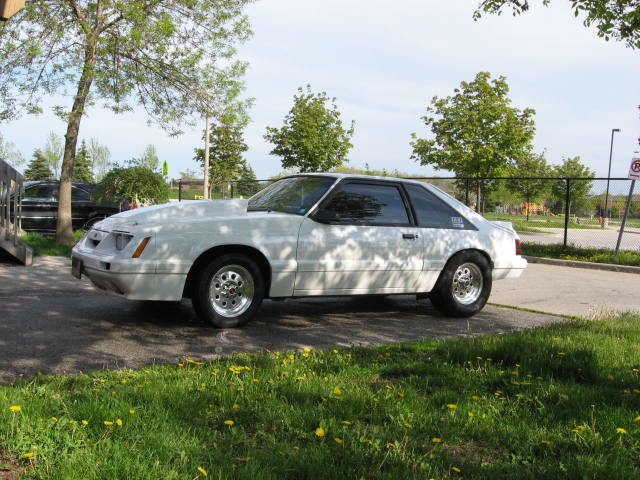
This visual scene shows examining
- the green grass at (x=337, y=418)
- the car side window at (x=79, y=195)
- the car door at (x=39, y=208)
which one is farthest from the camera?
the car side window at (x=79, y=195)

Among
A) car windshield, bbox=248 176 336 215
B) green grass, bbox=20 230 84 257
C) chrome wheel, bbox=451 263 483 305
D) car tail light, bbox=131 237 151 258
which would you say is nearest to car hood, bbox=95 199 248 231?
car tail light, bbox=131 237 151 258

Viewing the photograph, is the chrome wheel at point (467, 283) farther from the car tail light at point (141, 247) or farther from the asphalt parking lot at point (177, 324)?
the car tail light at point (141, 247)

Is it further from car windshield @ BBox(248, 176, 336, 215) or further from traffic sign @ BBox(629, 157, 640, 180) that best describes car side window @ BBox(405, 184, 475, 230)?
traffic sign @ BBox(629, 157, 640, 180)

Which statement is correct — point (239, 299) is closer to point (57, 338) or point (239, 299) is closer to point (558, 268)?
point (57, 338)

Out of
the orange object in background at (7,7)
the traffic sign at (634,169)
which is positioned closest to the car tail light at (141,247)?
the orange object in background at (7,7)

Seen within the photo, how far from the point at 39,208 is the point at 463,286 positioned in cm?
1296

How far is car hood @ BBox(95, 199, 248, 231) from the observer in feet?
19.7

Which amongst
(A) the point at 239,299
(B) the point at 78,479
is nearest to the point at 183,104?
(A) the point at 239,299

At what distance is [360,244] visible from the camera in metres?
6.73

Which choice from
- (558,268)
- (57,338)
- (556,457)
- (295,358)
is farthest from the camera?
(558,268)

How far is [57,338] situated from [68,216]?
30.8 feet

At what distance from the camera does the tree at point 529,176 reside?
34.5 m

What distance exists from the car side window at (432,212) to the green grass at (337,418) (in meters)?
2.61

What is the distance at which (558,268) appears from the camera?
14102 mm
